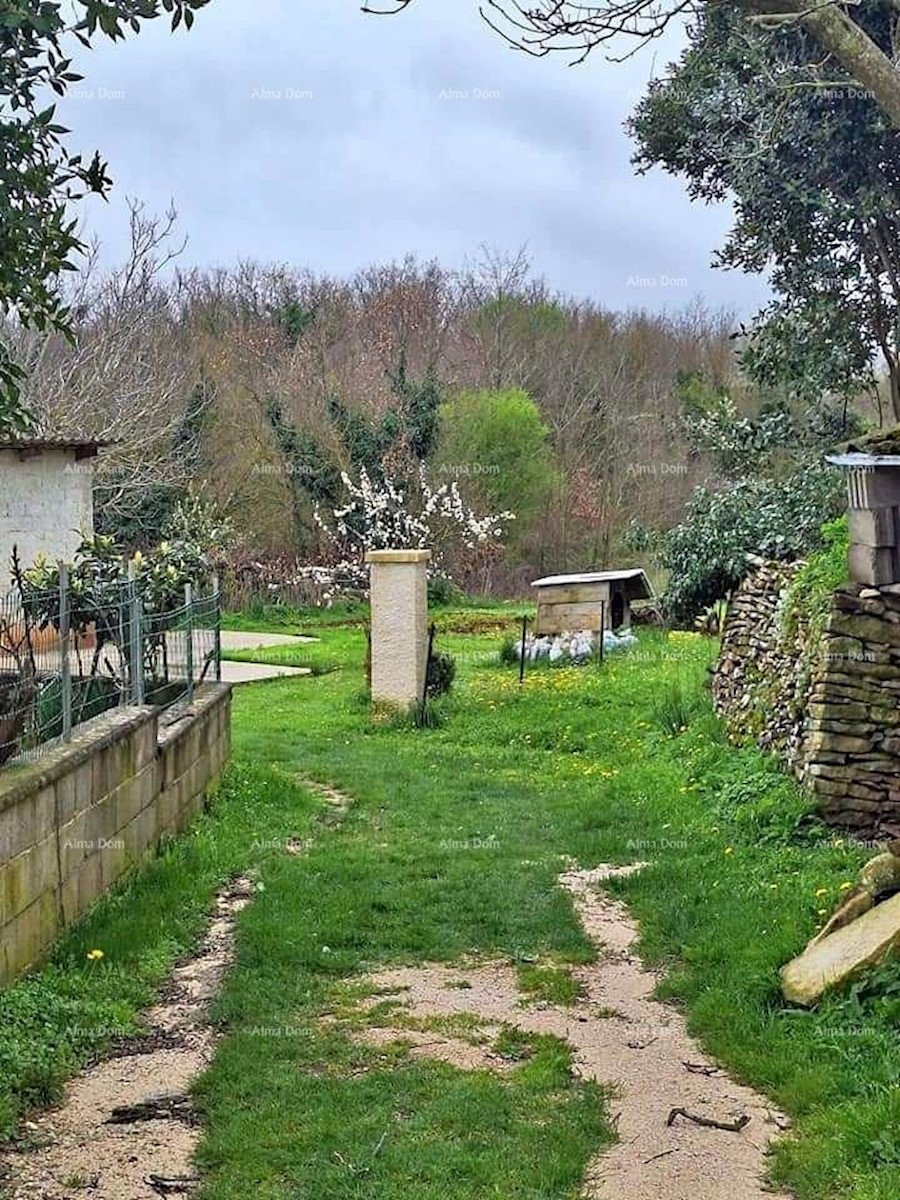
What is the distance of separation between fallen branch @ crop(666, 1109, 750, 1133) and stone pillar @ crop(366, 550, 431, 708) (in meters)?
10.4

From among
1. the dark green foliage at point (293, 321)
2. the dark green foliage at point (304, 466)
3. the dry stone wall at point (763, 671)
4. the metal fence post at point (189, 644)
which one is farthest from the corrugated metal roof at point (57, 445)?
the dark green foliage at point (293, 321)

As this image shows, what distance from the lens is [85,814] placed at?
6.46m

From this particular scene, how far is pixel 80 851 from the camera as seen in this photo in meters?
6.36

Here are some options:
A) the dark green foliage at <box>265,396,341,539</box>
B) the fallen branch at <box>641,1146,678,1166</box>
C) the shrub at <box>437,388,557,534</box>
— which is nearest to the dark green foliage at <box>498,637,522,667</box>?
the dark green foliage at <box>265,396,341,539</box>

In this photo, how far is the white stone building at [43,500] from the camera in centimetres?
1747

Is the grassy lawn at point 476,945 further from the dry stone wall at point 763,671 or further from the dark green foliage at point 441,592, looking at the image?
the dark green foliage at point 441,592

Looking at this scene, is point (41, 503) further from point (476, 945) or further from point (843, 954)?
point (843, 954)

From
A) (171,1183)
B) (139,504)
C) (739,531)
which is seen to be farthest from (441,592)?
(171,1183)

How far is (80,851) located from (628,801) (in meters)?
4.68

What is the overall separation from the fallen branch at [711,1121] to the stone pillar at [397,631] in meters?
10.4

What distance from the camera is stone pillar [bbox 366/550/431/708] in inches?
578

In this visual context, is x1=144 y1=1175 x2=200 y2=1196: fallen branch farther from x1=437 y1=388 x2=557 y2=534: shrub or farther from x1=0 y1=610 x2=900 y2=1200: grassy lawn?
x1=437 y1=388 x2=557 y2=534: shrub

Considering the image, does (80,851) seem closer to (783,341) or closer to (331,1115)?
(331,1115)

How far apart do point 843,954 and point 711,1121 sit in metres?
1.20
